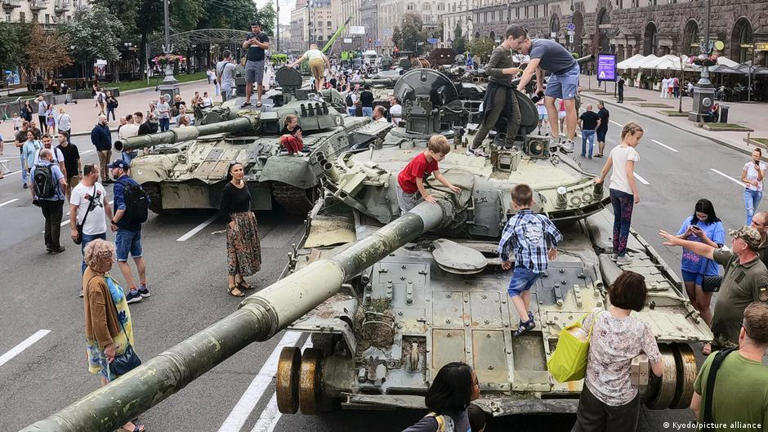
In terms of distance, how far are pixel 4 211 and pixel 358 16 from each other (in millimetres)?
170191

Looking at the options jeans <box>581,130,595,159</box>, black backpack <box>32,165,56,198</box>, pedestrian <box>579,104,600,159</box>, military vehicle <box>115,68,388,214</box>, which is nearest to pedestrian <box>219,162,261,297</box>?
military vehicle <box>115,68,388,214</box>

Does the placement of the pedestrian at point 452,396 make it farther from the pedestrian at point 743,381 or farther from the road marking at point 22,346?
the road marking at point 22,346

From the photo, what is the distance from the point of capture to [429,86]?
10977 mm

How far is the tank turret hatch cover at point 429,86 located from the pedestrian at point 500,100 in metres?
1.15

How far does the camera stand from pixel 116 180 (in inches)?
436

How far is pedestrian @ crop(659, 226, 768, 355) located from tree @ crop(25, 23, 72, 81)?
50.4 m

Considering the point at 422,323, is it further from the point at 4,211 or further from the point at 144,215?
the point at 4,211

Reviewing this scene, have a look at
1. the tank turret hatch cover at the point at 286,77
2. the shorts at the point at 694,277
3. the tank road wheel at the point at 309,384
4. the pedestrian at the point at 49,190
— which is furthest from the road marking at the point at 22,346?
the tank turret hatch cover at the point at 286,77

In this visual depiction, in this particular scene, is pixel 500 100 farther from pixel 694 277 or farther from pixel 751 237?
pixel 751 237

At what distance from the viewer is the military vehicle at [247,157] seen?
47.3ft

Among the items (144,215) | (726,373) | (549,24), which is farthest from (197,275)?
(549,24)

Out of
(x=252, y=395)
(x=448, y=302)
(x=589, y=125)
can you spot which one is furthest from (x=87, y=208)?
(x=589, y=125)

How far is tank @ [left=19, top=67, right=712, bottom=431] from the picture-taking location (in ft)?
20.8

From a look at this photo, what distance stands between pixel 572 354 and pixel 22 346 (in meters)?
7.29
